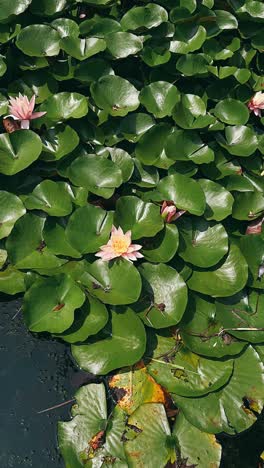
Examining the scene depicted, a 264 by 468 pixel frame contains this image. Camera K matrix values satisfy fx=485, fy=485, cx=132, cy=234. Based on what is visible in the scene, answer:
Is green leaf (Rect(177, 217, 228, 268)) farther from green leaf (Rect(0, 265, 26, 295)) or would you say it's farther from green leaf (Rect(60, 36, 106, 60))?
green leaf (Rect(60, 36, 106, 60))

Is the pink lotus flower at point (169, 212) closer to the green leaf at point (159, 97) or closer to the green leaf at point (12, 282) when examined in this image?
the green leaf at point (159, 97)

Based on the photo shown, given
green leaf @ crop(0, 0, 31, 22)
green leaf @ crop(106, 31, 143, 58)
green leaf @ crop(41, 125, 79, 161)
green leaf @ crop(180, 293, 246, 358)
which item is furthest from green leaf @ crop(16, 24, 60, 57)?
green leaf @ crop(180, 293, 246, 358)

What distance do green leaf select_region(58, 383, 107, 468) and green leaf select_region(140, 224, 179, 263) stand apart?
70 centimetres

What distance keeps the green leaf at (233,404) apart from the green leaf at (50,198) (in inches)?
44.9

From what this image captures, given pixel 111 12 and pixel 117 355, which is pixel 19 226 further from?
pixel 111 12

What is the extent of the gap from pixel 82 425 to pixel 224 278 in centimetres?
104

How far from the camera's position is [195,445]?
7.50ft

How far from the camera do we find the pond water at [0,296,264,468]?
230 cm

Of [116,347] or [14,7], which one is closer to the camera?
[116,347]

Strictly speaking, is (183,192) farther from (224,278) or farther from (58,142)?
(58,142)

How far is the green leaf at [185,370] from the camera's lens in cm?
238

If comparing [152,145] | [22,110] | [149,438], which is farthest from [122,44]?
[149,438]

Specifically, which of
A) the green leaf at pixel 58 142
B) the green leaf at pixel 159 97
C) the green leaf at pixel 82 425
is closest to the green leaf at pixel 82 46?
the green leaf at pixel 159 97

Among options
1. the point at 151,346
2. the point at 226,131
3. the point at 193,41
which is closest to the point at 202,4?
the point at 193,41
